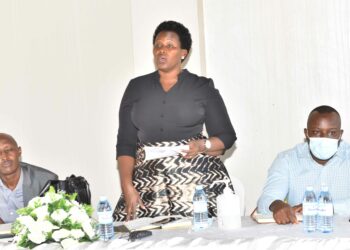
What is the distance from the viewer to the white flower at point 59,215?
2670 mm

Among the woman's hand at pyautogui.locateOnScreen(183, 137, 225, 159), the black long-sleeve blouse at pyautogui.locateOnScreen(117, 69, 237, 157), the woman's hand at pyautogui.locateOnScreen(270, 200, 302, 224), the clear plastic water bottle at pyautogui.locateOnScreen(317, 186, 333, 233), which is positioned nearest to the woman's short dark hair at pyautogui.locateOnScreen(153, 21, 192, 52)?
the black long-sleeve blouse at pyautogui.locateOnScreen(117, 69, 237, 157)

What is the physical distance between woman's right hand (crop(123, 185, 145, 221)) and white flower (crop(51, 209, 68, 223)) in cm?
100

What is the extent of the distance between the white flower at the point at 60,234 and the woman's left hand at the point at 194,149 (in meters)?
1.17

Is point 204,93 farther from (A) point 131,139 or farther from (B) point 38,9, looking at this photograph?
(B) point 38,9

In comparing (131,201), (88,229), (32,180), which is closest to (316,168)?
(131,201)

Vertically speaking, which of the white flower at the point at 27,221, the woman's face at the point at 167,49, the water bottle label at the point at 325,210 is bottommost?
the water bottle label at the point at 325,210

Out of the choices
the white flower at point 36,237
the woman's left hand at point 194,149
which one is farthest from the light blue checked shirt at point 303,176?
the white flower at point 36,237

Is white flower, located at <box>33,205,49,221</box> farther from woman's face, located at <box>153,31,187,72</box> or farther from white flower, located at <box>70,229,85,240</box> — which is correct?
woman's face, located at <box>153,31,187,72</box>

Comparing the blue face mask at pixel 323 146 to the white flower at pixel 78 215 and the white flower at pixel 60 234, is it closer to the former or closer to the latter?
the white flower at pixel 78 215

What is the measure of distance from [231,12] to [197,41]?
0.35 metres

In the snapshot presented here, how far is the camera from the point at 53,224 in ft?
8.77

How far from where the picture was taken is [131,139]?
387cm

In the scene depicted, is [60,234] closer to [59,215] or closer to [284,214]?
[59,215]

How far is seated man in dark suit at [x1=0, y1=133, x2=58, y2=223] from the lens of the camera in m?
4.02
